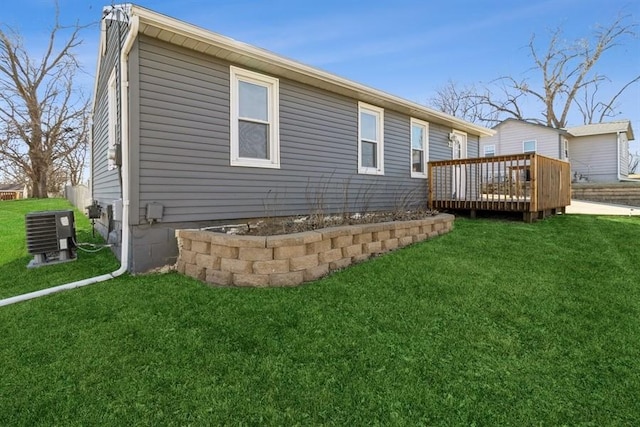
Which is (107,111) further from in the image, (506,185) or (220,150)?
(506,185)

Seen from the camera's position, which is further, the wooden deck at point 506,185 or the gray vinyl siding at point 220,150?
the wooden deck at point 506,185

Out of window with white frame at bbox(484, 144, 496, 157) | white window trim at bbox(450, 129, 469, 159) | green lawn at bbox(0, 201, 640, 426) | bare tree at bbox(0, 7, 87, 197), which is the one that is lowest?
green lawn at bbox(0, 201, 640, 426)

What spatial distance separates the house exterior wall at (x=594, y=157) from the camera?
1755cm

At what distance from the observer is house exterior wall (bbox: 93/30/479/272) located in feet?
13.5

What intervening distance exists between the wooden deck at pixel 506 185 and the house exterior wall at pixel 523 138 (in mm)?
9376

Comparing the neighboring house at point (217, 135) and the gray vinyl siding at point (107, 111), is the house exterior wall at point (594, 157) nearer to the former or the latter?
the neighboring house at point (217, 135)

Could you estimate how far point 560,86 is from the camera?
77.2ft

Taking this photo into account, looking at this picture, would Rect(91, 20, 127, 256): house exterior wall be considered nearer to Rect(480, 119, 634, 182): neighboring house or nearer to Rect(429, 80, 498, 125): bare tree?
Rect(480, 119, 634, 182): neighboring house

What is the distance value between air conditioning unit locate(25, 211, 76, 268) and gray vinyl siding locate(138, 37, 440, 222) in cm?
166

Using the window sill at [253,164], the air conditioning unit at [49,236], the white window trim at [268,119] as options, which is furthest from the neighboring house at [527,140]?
the air conditioning unit at [49,236]

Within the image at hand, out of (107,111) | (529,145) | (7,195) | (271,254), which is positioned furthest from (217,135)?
(7,195)

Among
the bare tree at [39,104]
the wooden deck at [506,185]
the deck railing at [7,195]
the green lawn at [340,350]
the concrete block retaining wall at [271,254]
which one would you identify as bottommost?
the green lawn at [340,350]

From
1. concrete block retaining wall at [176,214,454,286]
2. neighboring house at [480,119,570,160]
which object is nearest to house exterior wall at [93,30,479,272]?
concrete block retaining wall at [176,214,454,286]

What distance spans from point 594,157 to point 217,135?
2085cm
